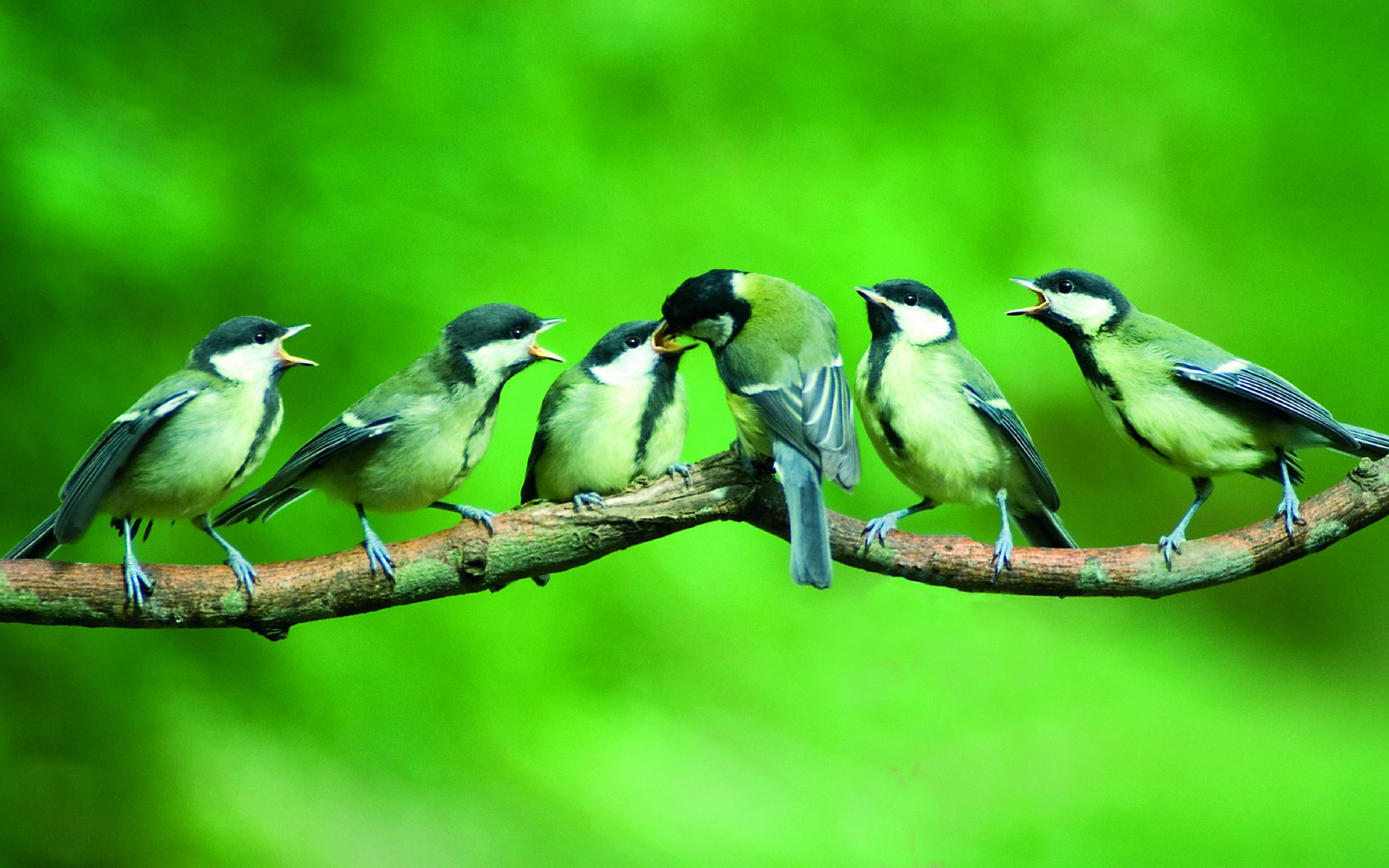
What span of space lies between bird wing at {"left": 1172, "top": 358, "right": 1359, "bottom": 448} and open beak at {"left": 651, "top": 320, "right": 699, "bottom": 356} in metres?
0.79

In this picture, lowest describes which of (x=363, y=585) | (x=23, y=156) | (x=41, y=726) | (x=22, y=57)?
(x=41, y=726)

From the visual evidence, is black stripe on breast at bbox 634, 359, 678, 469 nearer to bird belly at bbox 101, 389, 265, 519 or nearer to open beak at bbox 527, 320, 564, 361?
open beak at bbox 527, 320, 564, 361

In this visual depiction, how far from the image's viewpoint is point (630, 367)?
6.29 feet

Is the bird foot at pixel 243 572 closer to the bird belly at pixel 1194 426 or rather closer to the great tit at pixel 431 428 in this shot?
the great tit at pixel 431 428

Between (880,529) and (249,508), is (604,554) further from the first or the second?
(249,508)

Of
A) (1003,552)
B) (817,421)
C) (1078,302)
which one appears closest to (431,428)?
(817,421)

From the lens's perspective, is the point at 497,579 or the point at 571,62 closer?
the point at 497,579

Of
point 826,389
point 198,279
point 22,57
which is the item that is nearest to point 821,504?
point 826,389

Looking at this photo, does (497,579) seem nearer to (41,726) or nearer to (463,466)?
(463,466)

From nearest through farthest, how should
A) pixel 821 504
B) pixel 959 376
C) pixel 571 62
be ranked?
pixel 821 504, pixel 959 376, pixel 571 62

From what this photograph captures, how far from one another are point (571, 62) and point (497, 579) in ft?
7.14

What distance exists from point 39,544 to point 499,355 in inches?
33.9

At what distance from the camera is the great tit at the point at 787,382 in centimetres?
155

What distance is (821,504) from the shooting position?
5.11 ft
